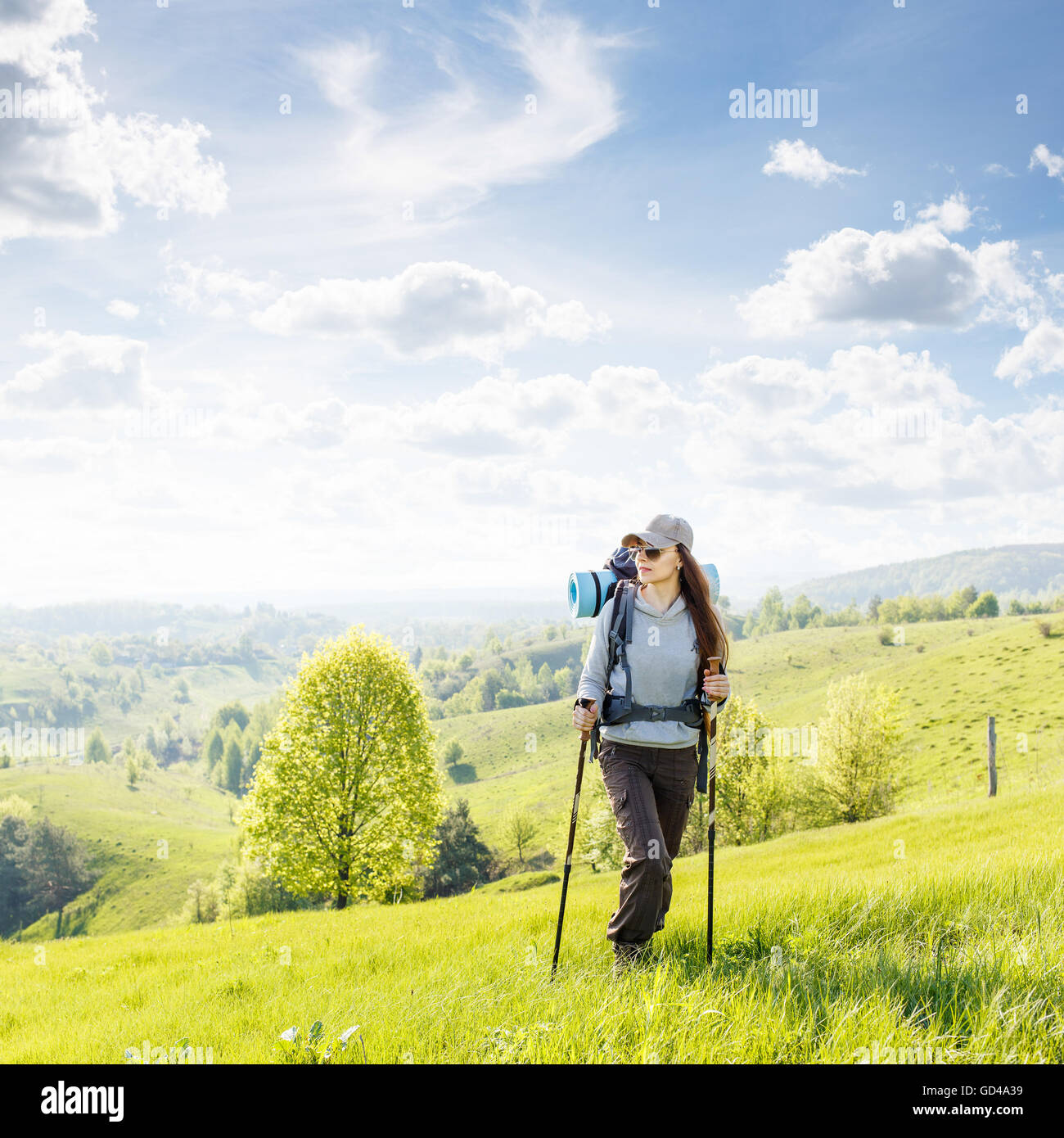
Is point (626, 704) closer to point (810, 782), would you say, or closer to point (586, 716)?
point (586, 716)

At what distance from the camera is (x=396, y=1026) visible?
4082 millimetres

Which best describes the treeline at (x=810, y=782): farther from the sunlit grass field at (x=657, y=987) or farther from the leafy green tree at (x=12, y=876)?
the leafy green tree at (x=12, y=876)

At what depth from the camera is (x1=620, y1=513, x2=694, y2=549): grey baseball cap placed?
5.82 metres

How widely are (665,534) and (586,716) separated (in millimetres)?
1616

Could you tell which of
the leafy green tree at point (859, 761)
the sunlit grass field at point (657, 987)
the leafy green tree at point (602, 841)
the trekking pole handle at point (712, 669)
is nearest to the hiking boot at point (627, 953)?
the sunlit grass field at point (657, 987)

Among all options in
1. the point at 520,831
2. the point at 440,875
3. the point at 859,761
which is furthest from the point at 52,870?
the point at 859,761

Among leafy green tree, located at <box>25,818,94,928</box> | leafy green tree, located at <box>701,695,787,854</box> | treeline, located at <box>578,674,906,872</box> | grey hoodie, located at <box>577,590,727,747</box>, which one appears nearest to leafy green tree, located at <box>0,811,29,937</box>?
leafy green tree, located at <box>25,818,94,928</box>

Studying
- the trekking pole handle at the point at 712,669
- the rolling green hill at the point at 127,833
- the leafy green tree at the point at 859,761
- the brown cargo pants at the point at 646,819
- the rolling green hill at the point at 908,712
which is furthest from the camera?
the rolling green hill at the point at 127,833

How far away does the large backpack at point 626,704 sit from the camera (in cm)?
561

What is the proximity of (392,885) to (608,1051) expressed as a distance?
96.3 ft

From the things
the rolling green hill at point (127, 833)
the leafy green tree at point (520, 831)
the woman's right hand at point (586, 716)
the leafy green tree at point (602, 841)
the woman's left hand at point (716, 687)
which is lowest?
the rolling green hill at point (127, 833)

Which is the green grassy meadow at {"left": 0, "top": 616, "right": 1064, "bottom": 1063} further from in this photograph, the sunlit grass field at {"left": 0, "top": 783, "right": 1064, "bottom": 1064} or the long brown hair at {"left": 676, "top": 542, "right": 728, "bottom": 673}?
the long brown hair at {"left": 676, "top": 542, "right": 728, "bottom": 673}
